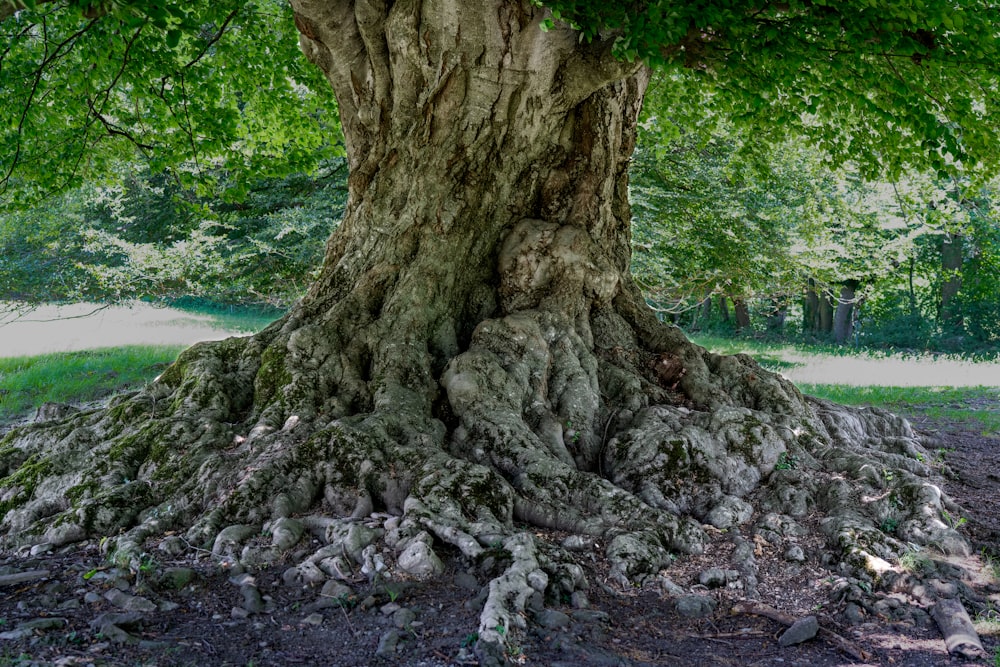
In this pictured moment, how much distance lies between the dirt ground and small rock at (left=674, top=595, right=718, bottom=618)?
0.01 meters

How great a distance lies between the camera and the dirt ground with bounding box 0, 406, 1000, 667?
345 centimetres

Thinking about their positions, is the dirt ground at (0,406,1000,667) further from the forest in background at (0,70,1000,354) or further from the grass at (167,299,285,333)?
the grass at (167,299,285,333)

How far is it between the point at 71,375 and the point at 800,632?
13689 mm

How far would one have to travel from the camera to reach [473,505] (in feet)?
15.9

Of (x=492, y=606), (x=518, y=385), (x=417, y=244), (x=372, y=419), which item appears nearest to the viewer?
(x=492, y=606)

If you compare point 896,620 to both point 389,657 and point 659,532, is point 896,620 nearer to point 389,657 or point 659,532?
point 659,532

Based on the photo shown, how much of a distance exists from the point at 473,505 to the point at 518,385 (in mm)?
1628

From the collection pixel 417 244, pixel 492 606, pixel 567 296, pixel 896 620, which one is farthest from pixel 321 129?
pixel 896 620

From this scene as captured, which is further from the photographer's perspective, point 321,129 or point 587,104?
point 321,129

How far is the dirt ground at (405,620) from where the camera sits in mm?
3445

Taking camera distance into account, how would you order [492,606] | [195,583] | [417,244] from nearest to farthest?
[492,606] → [195,583] → [417,244]

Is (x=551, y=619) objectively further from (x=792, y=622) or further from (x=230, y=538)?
(x=230, y=538)

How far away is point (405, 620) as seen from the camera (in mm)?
3732

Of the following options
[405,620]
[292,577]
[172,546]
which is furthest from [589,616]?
[172,546]
